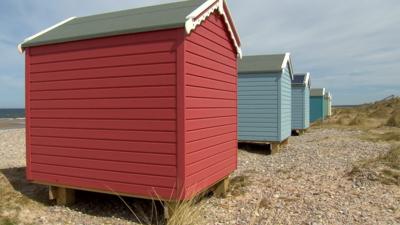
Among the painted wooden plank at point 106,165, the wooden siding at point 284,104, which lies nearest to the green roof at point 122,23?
the painted wooden plank at point 106,165

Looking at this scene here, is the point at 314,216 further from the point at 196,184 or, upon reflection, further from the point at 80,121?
the point at 80,121

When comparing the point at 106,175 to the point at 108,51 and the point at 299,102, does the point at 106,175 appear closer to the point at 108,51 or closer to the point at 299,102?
the point at 108,51

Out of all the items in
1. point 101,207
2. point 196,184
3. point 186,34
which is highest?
point 186,34

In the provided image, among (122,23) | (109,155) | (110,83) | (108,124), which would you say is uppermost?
(122,23)

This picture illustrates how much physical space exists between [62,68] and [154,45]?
181 centimetres

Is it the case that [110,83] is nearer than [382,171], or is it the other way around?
[110,83]

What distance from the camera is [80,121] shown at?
6.16 metres

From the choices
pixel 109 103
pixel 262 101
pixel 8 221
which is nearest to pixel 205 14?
pixel 109 103

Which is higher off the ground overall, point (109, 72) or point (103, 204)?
point (109, 72)

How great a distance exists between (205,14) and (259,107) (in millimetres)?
7270

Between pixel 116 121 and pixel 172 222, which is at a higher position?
pixel 116 121

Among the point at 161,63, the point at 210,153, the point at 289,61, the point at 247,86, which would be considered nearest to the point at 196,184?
the point at 210,153

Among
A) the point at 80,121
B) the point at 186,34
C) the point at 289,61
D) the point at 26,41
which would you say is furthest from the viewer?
the point at 289,61

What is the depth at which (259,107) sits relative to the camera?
12734mm
